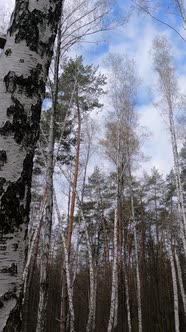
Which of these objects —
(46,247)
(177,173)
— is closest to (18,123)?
(46,247)

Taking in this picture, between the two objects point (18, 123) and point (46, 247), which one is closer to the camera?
point (18, 123)

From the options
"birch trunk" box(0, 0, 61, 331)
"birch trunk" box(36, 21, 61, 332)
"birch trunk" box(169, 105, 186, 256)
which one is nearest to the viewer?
"birch trunk" box(0, 0, 61, 331)

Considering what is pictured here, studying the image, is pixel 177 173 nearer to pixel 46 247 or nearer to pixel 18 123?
pixel 46 247

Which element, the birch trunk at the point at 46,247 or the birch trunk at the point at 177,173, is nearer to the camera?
the birch trunk at the point at 46,247

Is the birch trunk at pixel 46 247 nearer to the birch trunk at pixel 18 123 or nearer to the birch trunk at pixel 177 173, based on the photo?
the birch trunk at pixel 18 123

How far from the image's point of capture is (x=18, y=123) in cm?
139

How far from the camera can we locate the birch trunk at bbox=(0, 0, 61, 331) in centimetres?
121

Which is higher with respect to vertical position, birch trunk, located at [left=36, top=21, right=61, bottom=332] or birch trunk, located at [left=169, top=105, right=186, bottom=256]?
birch trunk, located at [left=169, top=105, right=186, bottom=256]

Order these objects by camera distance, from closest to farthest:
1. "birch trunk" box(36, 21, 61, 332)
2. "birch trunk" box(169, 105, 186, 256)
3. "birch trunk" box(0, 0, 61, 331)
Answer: "birch trunk" box(0, 0, 61, 331) → "birch trunk" box(36, 21, 61, 332) → "birch trunk" box(169, 105, 186, 256)

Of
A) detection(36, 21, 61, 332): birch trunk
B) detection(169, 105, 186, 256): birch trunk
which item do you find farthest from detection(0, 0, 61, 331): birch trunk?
detection(169, 105, 186, 256): birch trunk

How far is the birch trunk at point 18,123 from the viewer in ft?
3.99

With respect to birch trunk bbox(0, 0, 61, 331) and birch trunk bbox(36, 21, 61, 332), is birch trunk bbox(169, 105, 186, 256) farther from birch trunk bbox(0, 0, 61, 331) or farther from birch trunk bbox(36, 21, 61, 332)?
birch trunk bbox(0, 0, 61, 331)

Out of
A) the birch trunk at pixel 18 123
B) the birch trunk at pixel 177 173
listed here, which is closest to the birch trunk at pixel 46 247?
the birch trunk at pixel 18 123

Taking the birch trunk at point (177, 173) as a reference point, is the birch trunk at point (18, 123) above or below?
below
